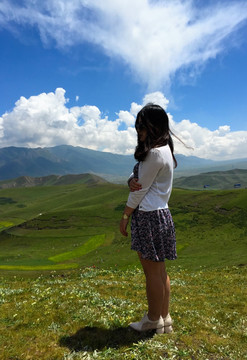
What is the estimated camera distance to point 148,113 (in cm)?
666

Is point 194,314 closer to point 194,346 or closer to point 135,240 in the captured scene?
point 194,346

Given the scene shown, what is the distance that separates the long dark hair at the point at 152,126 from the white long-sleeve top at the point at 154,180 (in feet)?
0.83

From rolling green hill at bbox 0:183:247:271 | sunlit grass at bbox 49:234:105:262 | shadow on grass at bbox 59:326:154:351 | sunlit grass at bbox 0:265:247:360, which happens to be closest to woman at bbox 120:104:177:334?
shadow on grass at bbox 59:326:154:351

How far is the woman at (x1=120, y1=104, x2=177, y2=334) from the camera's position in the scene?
6375mm

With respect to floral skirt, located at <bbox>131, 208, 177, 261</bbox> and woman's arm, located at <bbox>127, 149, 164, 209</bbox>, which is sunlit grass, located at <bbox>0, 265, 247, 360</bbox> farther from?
woman's arm, located at <bbox>127, 149, 164, 209</bbox>

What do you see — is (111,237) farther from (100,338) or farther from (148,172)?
(148,172)

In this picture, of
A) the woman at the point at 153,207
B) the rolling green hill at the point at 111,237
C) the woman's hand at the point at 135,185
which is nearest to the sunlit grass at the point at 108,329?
the woman at the point at 153,207

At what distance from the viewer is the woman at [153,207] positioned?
6.38 m

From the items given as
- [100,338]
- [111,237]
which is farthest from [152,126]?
[111,237]

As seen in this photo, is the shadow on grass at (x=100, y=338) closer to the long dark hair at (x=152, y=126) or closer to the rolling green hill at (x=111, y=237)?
the long dark hair at (x=152, y=126)

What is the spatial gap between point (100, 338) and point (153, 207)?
12.8 feet

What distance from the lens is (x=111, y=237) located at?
89875mm

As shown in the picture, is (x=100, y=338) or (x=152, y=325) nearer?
(x=100, y=338)

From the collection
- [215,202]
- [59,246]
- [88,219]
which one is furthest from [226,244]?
[88,219]
